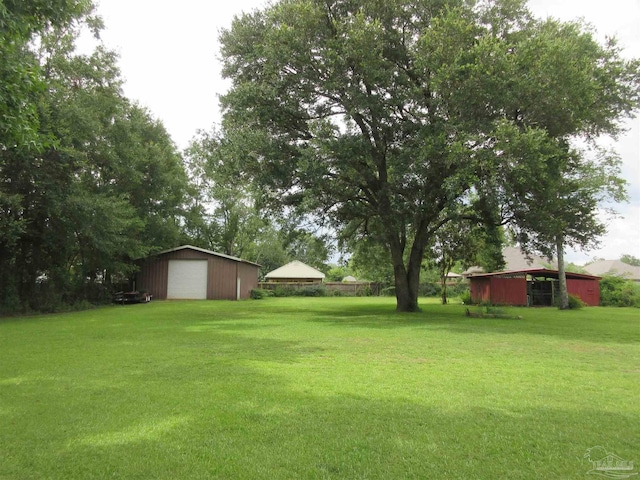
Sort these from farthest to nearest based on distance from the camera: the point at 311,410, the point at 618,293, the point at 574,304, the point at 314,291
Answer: the point at 314,291
the point at 618,293
the point at 574,304
the point at 311,410

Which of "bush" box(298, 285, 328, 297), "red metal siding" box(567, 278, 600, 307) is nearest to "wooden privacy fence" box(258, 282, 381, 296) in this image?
"bush" box(298, 285, 328, 297)

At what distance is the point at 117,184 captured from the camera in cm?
2594

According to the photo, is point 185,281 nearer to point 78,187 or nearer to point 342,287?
point 78,187

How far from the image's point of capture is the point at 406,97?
1641 cm

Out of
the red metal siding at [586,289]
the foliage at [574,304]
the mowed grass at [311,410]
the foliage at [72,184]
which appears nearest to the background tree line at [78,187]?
the foliage at [72,184]

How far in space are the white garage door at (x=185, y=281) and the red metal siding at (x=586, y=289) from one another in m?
26.1

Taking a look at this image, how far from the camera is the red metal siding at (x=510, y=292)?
93.0ft

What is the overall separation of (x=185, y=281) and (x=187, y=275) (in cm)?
45

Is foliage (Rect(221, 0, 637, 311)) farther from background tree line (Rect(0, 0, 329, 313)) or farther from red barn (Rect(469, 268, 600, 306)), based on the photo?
red barn (Rect(469, 268, 600, 306))

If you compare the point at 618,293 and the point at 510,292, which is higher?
the point at 510,292

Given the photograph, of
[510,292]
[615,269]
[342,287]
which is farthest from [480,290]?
[615,269]

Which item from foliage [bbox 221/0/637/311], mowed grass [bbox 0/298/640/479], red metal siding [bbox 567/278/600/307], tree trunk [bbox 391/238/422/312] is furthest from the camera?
→ red metal siding [bbox 567/278/600/307]

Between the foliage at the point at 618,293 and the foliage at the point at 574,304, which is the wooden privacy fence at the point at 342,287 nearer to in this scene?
the foliage at the point at 618,293

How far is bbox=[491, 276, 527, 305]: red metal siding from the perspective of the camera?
28.4m
